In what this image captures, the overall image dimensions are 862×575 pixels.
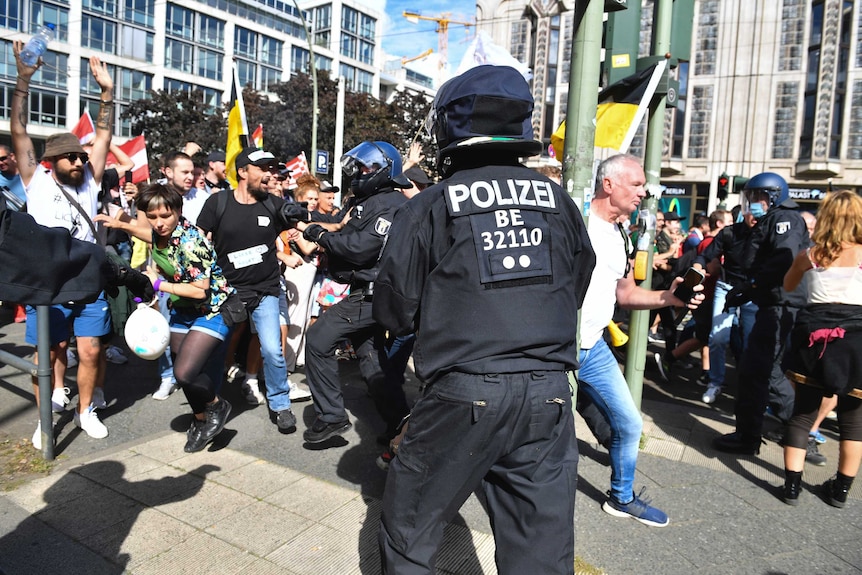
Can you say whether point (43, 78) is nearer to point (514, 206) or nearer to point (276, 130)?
point (276, 130)

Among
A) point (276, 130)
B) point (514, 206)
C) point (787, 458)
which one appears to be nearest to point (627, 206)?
point (514, 206)

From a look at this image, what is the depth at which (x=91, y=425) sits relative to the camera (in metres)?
4.45

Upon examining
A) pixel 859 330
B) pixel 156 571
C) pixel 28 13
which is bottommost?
pixel 156 571

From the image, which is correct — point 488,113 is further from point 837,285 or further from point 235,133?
point 235,133

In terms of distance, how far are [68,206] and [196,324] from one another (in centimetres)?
129

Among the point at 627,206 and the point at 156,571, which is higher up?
the point at 627,206

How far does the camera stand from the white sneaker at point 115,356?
6395 mm

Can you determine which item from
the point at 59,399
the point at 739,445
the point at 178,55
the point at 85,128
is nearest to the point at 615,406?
the point at 739,445

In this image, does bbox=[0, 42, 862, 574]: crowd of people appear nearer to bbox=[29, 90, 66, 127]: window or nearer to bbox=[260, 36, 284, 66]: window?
bbox=[29, 90, 66, 127]: window

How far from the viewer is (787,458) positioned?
12.8 ft

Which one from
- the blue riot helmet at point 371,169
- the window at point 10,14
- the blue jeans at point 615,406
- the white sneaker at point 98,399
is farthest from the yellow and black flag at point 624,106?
the window at point 10,14

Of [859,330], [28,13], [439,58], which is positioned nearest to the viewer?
[859,330]

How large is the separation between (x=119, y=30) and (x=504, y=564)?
53.8 m

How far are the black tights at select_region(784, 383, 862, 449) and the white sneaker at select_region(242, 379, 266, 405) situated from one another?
153 inches
